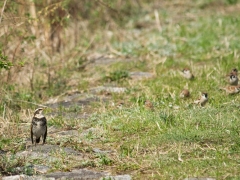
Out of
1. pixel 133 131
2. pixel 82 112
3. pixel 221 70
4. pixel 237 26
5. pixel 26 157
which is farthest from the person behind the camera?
pixel 237 26

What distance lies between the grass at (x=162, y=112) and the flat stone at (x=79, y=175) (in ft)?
0.50

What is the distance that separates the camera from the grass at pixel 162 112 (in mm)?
6777

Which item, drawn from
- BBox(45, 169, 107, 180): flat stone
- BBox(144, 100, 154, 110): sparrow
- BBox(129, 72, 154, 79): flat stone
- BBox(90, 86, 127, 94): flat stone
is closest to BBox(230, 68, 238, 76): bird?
BBox(129, 72, 154, 79): flat stone

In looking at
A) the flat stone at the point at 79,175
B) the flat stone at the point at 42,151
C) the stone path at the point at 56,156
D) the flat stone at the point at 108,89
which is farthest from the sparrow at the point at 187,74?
the flat stone at the point at 79,175

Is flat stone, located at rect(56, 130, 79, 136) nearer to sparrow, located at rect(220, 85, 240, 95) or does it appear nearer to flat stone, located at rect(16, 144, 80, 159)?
flat stone, located at rect(16, 144, 80, 159)

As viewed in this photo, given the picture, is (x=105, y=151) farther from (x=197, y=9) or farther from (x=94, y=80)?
(x=197, y=9)

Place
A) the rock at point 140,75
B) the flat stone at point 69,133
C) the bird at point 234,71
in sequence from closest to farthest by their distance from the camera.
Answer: the flat stone at point 69,133, the bird at point 234,71, the rock at point 140,75

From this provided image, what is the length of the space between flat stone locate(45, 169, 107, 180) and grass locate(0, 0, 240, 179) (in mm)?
152

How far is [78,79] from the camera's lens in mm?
11539

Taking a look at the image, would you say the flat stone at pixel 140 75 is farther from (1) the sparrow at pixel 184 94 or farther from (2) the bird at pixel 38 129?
(2) the bird at pixel 38 129

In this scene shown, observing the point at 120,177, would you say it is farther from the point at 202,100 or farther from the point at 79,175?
the point at 202,100

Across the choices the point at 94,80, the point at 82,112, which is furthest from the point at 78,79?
the point at 82,112

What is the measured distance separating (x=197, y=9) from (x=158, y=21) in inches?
103

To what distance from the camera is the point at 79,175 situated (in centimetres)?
668
